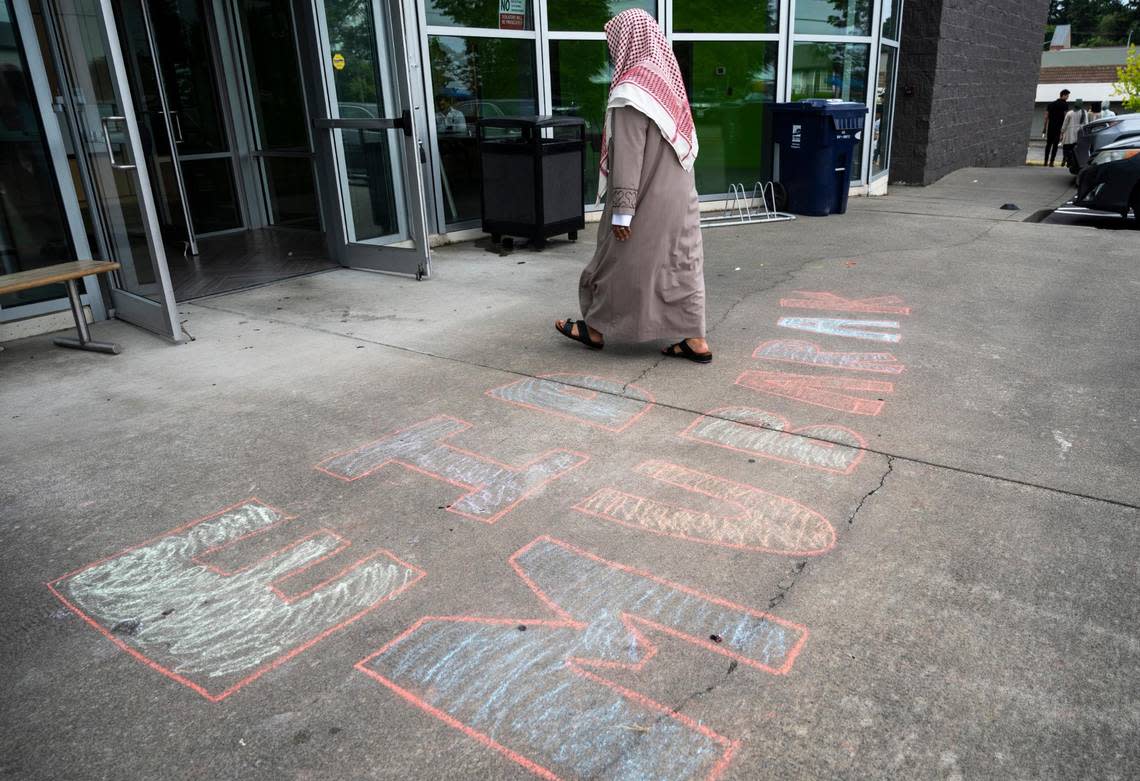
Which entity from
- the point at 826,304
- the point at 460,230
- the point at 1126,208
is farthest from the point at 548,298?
the point at 1126,208

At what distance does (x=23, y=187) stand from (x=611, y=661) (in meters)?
5.23

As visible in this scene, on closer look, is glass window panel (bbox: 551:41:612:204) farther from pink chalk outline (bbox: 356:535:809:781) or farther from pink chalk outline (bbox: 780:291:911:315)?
pink chalk outline (bbox: 356:535:809:781)

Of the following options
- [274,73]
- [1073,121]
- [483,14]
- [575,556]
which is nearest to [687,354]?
[575,556]

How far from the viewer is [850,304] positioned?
18.5ft

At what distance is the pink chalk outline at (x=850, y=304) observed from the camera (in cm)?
548

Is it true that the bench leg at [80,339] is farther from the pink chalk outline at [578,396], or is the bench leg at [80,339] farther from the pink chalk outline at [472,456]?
the pink chalk outline at [578,396]

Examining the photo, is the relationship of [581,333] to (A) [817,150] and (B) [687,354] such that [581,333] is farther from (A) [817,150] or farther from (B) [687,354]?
(A) [817,150]

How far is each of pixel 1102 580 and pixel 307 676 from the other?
2.41 meters

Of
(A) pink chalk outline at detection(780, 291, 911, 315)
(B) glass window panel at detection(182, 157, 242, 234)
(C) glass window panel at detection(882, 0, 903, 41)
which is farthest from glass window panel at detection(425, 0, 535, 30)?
(C) glass window panel at detection(882, 0, 903, 41)

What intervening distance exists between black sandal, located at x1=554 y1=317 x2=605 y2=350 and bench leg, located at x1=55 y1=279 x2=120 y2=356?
2.83m

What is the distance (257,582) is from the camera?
2.52 meters

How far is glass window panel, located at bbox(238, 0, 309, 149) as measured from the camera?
326 inches

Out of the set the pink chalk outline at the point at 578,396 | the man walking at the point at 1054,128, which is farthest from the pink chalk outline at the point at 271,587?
the man walking at the point at 1054,128

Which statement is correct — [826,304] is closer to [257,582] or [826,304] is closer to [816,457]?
[816,457]
